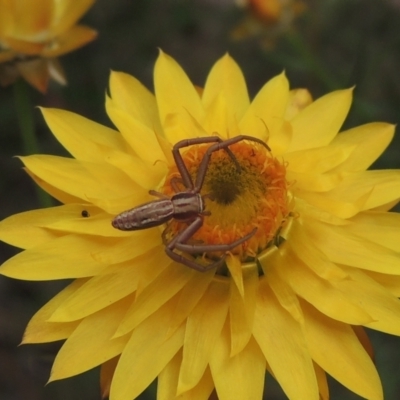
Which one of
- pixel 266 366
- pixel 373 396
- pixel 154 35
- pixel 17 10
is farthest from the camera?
pixel 154 35

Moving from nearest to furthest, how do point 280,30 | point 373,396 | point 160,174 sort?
point 373,396, point 160,174, point 280,30

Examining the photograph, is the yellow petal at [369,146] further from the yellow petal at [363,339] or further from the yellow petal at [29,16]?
the yellow petal at [29,16]

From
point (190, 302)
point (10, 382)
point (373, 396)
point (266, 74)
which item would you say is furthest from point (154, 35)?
point (373, 396)

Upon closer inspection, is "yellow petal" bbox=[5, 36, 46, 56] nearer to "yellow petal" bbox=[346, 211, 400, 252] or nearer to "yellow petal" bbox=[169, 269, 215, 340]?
"yellow petal" bbox=[169, 269, 215, 340]

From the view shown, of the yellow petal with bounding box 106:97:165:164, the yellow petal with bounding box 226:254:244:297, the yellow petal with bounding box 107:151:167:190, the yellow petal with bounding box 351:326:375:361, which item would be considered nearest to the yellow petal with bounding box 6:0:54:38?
the yellow petal with bounding box 106:97:165:164

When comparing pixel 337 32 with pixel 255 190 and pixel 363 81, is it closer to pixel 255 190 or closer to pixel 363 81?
pixel 363 81
